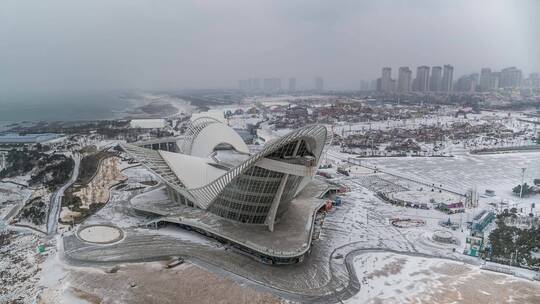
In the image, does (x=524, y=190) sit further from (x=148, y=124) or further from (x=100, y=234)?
(x=148, y=124)

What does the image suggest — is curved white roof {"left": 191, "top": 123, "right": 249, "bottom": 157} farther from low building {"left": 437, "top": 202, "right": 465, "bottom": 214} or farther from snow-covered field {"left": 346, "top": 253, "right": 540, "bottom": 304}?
low building {"left": 437, "top": 202, "right": 465, "bottom": 214}

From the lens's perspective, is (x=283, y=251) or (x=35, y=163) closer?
(x=283, y=251)

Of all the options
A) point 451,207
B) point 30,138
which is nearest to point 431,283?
point 451,207

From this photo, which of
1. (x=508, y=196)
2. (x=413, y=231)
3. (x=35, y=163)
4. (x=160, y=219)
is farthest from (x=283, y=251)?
(x=35, y=163)

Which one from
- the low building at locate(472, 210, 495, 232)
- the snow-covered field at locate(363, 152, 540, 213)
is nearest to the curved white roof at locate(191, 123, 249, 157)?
the low building at locate(472, 210, 495, 232)

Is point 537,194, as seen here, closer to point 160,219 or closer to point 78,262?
point 160,219

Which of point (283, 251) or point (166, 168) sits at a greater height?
point (166, 168)
